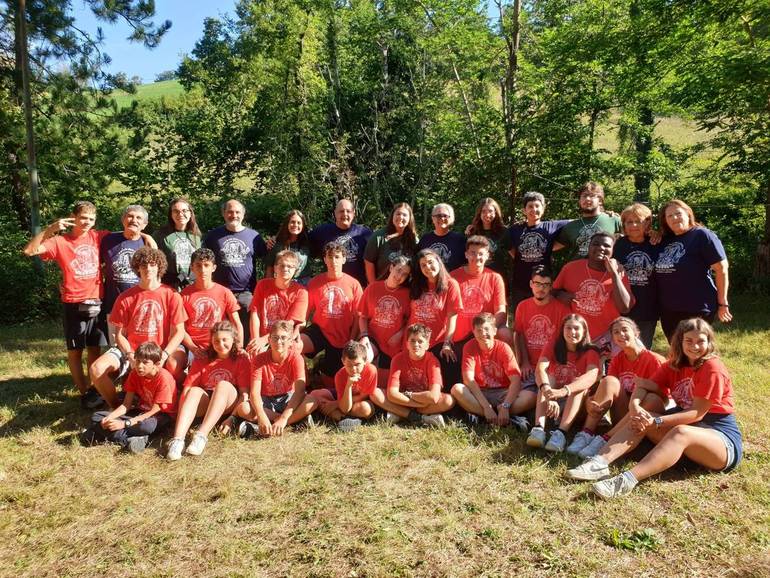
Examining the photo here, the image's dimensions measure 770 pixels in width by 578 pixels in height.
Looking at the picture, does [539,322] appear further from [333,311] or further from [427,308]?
[333,311]

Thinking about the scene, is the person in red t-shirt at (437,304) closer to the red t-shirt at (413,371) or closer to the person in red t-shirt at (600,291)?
the red t-shirt at (413,371)

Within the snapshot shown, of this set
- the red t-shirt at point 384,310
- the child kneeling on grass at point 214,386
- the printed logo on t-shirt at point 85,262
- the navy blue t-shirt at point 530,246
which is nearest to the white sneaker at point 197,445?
the child kneeling on grass at point 214,386

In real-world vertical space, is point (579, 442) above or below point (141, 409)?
below

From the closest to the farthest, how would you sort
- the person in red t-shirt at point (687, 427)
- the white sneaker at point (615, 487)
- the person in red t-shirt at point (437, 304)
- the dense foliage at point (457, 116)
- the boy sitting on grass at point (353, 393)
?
the white sneaker at point (615, 487), the person in red t-shirt at point (687, 427), the boy sitting on grass at point (353, 393), the person in red t-shirt at point (437, 304), the dense foliage at point (457, 116)

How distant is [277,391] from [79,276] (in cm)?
233

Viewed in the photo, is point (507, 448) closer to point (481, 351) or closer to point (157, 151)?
point (481, 351)

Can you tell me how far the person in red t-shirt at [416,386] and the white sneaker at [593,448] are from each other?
1.13 m

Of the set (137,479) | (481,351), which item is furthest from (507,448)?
(137,479)

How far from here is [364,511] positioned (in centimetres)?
358

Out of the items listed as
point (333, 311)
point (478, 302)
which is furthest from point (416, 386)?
point (333, 311)

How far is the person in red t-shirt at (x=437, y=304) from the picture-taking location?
5.14 metres

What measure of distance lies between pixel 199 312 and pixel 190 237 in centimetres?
100

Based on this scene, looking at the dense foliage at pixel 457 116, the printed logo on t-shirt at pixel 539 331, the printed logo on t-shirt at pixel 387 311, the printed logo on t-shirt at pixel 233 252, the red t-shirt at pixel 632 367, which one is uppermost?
the dense foliage at pixel 457 116

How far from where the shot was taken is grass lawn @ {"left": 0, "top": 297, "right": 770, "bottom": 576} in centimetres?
310
